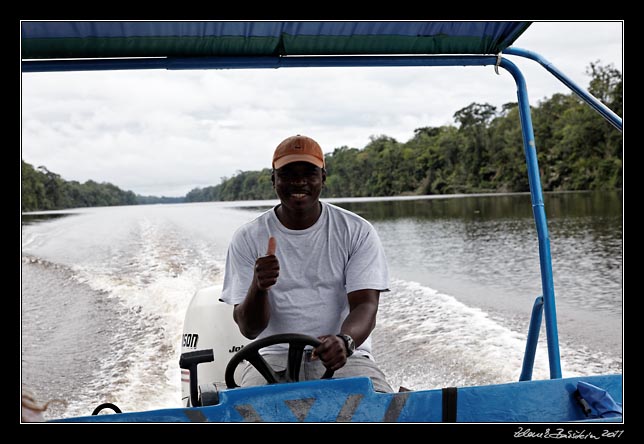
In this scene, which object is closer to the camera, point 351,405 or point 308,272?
point 351,405

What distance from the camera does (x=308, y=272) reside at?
228cm

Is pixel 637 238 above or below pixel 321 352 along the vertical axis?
above

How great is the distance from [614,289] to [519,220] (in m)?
9.49

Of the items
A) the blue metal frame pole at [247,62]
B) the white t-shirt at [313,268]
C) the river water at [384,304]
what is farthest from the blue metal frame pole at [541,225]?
the river water at [384,304]

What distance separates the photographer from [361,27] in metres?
2.52

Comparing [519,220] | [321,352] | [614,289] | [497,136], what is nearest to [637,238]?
[321,352]

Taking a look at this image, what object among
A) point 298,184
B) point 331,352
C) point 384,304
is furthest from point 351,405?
point 384,304

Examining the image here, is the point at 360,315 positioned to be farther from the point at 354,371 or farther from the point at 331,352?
the point at 331,352

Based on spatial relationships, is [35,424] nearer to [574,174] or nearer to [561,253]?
[561,253]

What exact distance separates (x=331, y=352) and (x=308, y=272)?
431 millimetres

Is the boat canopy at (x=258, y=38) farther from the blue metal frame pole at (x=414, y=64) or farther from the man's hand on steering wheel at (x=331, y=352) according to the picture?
the man's hand on steering wheel at (x=331, y=352)

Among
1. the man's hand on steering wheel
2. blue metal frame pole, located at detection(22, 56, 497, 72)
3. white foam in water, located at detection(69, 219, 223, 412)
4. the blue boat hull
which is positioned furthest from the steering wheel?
white foam in water, located at detection(69, 219, 223, 412)

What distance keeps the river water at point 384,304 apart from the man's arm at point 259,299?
76cm

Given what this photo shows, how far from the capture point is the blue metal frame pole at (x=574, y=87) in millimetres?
2545
